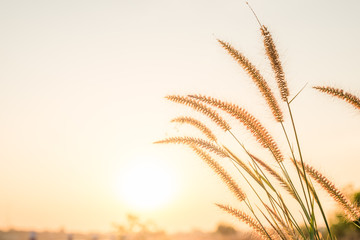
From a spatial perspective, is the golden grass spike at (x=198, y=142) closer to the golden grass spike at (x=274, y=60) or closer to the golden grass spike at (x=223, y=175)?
the golden grass spike at (x=223, y=175)

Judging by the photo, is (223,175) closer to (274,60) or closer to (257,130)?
(257,130)

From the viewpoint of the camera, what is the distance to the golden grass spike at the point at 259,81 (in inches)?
81.2

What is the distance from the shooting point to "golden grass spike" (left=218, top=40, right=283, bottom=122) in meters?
2.06

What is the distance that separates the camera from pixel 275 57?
200 cm

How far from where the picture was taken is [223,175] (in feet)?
7.54

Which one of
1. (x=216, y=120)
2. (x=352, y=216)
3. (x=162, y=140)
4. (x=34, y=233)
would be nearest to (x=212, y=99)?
(x=216, y=120)

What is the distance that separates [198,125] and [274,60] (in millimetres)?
692

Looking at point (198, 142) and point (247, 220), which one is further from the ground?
point (198, 142)

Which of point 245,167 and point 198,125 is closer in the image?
point 245,167

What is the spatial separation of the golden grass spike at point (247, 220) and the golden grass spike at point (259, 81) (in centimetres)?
68

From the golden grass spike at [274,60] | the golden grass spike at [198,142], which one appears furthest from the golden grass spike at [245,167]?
the golden grass spike at [274,60]

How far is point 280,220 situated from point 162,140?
37.0 inches

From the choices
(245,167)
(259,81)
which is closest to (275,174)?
(245,167)

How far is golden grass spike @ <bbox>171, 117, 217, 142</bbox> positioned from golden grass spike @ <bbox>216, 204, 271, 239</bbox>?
0.48 meters
